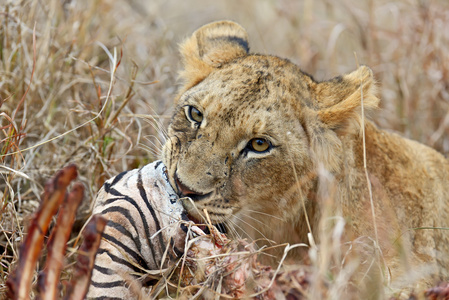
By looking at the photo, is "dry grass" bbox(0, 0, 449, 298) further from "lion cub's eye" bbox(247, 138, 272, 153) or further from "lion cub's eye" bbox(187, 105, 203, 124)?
"lion cub's eye" bbox(247, 138, 272, 153)

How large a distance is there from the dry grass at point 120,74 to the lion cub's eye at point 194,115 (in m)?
0.21

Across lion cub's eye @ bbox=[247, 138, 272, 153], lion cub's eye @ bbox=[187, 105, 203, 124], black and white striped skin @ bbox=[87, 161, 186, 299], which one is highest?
lion cub's eye @ bbox=[187, 105, 203, 124]

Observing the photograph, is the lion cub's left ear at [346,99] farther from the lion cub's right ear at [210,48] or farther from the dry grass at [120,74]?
the dry grass at [120,74]

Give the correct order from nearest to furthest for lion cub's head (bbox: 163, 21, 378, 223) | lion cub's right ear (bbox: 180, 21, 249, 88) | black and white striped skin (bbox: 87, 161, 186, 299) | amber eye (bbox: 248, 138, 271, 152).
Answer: black and white striped skin (bbox: 87, 161, 186, 299) < lion cub's head (bbox: 163, 21, 378, 223) < amber eye (bbox: 248, 138, 271, 152) < lion cub's right ear (bbox: 180, 21, 249, 88)

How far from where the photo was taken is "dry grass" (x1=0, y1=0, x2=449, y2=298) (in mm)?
3689

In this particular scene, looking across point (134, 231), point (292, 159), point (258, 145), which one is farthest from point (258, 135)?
point (134, 231)

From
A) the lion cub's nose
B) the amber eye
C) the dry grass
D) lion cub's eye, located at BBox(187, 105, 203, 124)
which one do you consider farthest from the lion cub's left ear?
the dry grass

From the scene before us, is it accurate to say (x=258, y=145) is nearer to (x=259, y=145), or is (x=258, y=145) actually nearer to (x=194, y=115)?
(x=259, y=145)

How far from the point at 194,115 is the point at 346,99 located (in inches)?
33.7

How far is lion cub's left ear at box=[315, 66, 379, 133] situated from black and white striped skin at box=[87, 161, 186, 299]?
101cm

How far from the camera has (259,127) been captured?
2846 mm

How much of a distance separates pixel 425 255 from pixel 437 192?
0.50 m

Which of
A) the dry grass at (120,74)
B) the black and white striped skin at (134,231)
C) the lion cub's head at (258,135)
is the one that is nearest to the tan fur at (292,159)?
the lion cub's head at (258,135)

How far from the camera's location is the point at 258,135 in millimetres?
2857
